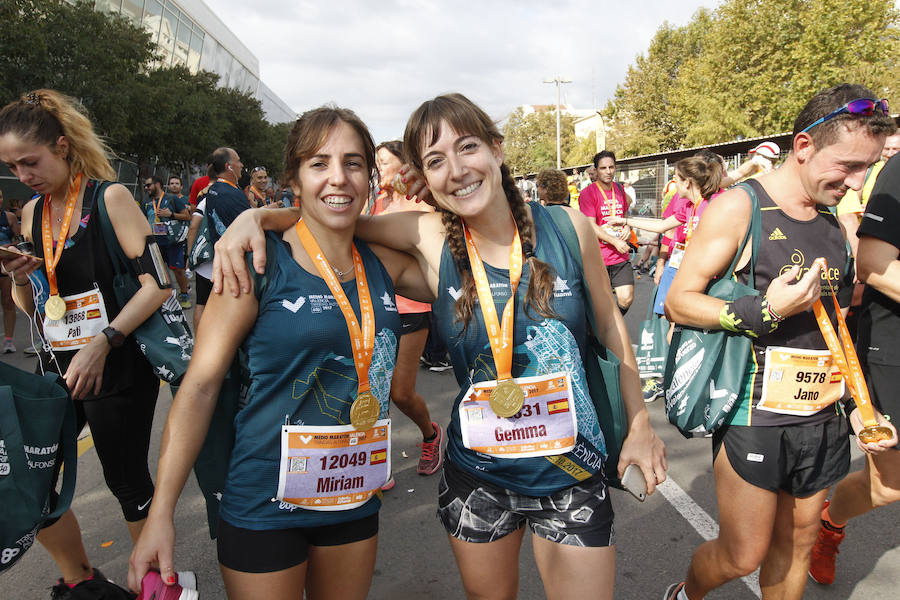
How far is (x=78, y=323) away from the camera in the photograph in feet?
8.39

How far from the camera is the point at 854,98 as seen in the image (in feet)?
6.90

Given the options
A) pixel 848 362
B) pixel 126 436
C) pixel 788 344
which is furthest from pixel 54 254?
pixel 848 362

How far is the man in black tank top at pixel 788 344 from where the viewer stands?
2.13 m

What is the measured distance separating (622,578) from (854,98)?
2280mm

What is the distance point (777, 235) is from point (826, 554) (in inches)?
65.5

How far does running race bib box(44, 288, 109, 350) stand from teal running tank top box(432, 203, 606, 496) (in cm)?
157

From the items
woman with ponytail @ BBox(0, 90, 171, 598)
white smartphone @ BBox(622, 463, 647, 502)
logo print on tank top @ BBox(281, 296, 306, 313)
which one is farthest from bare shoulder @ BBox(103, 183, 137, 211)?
white smartphone @ BBox(622, 463, 647, 502)

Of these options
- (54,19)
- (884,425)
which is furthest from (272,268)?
(54,19)

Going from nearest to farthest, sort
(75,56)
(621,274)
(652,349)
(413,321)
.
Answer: (413,321), (652,349), (621,274), (75,56)

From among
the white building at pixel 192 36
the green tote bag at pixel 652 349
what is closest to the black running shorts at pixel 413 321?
A: the green tote bag at pixel 652 349

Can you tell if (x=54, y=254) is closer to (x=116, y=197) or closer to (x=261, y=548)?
(x=116, y=197)

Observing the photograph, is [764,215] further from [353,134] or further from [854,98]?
[353,134]

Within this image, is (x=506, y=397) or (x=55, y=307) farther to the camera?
(x=55, y=307)

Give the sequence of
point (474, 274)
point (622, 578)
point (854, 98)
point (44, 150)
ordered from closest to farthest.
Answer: point (474, 274) < point (854, 98) < point (44, 150) < point (622, 578)
